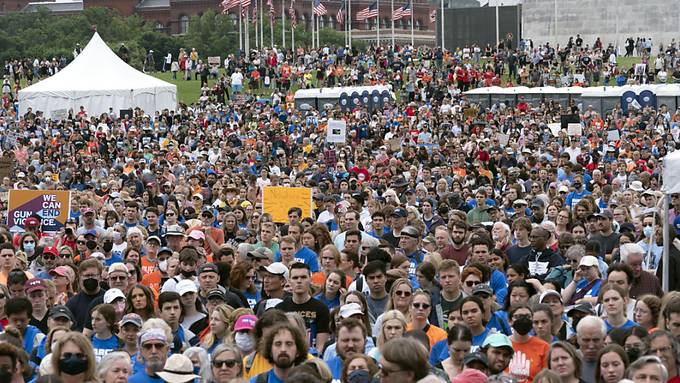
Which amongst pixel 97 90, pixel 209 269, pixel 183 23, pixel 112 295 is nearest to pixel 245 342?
pixel 112 295

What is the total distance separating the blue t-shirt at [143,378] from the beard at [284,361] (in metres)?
0.86

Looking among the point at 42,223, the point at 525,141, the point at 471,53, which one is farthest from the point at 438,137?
the point at 471,53

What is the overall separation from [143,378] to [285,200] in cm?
991

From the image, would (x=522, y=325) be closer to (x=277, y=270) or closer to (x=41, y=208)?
(x=277, y=270)

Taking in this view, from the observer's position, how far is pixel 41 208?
19.7 metres

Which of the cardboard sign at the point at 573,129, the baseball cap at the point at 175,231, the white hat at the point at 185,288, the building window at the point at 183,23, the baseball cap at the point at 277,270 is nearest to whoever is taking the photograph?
the white hat at the point at 185,288

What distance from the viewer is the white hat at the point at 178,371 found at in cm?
962

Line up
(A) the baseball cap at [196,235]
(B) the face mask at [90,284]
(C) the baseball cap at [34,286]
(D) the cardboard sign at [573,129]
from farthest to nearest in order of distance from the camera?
(D) the cardboard sign at [573,129] < (A) the baseball cap at [196,235] < (B) the face mask at [90,284] < (C) the baseball cap at [34,286]

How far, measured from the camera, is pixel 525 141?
34.0m

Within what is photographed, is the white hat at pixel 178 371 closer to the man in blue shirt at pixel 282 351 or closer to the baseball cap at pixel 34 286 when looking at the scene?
the man in blue shirt at pixel 282 351

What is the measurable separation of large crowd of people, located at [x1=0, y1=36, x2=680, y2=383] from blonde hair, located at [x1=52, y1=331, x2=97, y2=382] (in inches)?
Result: 0.5

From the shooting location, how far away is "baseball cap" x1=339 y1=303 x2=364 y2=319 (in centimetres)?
1115

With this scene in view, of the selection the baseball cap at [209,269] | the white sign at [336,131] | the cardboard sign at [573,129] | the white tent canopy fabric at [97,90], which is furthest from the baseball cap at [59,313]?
the white tent canopy fabric at [97,90]

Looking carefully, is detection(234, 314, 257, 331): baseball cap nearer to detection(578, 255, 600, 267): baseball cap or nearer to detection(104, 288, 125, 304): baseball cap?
detection(104, 288, 125, 304): baseball cap
